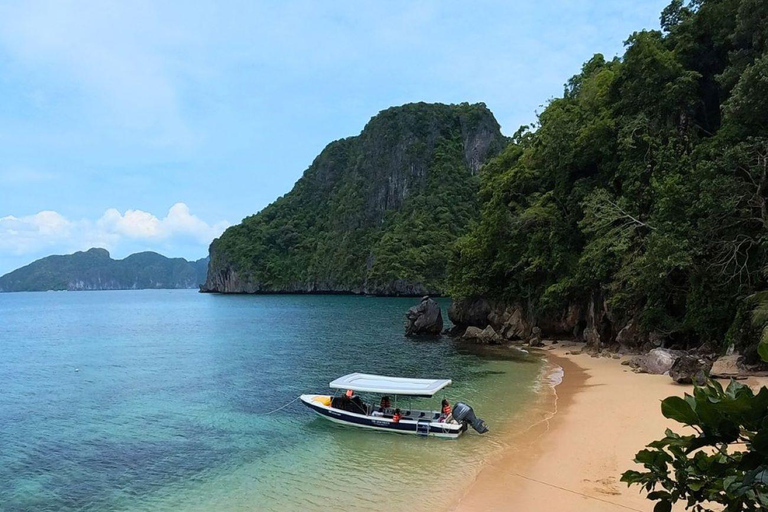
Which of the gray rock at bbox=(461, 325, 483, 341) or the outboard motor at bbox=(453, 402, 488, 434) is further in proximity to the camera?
the gray rock at bbox=(461, 325, 483, 341)

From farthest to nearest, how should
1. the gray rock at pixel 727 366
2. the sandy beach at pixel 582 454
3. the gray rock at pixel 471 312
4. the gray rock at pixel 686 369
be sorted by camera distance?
the gray rock at pixel 471 312 < the gray rock at pixel 686 369 < the gray rock at pixel 727 366 < the sandy beach at pixel 582 454

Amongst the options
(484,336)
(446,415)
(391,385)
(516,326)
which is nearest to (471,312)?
(516,326)

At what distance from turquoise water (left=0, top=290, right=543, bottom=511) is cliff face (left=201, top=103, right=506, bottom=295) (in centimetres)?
7453

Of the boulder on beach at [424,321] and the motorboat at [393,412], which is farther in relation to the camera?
the boulder on beach at [424,321]

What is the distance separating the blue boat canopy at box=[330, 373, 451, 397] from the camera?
665 inches

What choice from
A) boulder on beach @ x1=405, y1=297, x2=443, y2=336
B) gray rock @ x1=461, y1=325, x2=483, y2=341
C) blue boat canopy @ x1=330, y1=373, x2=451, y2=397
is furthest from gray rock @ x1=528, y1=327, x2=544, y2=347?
blue boat canopy @ x1=330, y1=373, x2=451, y2=397

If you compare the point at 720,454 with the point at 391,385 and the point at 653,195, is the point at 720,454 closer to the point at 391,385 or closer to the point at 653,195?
the point at 391,385

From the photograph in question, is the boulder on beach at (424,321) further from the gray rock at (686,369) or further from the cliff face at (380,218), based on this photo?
the cliff face at (380,218)

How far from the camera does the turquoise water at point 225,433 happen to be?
12281mm

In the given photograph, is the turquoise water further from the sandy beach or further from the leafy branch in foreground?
the leafy branch in foreground

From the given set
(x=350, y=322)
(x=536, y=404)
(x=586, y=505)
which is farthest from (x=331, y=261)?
(x=586, y=505)

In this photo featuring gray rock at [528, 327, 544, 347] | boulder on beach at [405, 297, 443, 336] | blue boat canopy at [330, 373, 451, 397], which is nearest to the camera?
blue boat canopy at [330, 373, 451, 397]

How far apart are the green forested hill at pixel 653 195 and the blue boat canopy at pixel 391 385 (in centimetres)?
1305

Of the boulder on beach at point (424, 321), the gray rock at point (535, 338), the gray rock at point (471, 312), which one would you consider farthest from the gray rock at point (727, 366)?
the boulder on beach at point (424, 321)
